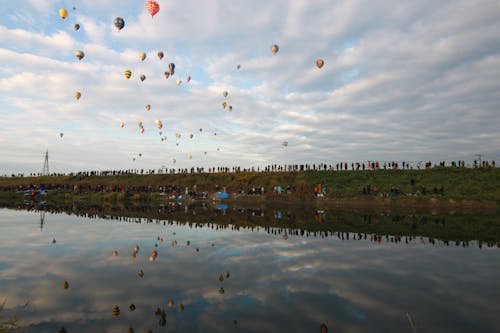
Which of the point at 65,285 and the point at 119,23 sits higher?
the point at 119,23

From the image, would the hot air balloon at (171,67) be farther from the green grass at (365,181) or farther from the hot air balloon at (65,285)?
the hot air balloon at (65,285)

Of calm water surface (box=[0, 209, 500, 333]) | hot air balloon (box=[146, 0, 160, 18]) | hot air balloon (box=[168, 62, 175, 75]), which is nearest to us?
calm water surface (box=[0, 209, 500, 333])

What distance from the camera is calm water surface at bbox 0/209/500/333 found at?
26.4ft

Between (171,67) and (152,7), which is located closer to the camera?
(152,7)

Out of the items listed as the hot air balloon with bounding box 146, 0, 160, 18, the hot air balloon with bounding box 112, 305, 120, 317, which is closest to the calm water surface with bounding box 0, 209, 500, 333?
the hot air balloon with bounding box 112, 305, 120, 317

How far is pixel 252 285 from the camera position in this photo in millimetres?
11055

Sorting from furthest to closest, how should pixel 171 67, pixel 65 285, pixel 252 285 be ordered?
pixel 171 67
pixel 252 285
pixel 65 285

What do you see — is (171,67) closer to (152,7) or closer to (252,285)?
(152,7)

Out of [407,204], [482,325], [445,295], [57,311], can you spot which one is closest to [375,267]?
[445,295]

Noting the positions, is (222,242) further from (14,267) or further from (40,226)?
(40,226)

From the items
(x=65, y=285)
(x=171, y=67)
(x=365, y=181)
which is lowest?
(x=65, y=285)

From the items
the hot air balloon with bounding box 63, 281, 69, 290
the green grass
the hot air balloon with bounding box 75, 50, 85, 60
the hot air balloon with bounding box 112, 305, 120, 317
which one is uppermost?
the hot air balloon with bounding box 75, 50, 85, 60

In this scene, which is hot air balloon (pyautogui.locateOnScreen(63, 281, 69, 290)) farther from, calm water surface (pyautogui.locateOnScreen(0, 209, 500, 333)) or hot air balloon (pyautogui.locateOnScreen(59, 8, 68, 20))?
hot air balloon (pyautogui.locateOnScreen(59, 8, 68, 20))

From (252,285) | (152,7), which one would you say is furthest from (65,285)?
(152,7)
